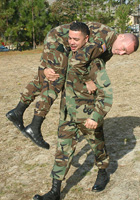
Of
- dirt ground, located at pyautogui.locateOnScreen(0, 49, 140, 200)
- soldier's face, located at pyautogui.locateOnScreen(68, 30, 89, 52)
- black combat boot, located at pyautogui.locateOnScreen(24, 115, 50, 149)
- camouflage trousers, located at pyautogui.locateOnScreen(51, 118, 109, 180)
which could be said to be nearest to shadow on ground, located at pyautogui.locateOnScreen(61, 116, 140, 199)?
dirt ground, located at pyautogui.locateOnScreen(0, 49, 140, 200)

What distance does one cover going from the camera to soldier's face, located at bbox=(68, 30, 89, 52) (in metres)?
3.40

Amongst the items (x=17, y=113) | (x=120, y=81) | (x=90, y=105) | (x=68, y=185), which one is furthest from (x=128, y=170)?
(x=120, y=81)

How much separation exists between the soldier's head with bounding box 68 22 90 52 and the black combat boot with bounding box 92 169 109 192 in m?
1.74

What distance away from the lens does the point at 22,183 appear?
4.48 metres

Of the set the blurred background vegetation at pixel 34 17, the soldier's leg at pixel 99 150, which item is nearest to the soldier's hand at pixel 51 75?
the soldier's leg at pixel 99 150

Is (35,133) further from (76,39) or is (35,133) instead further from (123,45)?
(123,45)

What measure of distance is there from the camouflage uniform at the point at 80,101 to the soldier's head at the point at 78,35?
66mm

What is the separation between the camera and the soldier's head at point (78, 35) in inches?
134

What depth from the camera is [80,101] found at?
3.69 meters

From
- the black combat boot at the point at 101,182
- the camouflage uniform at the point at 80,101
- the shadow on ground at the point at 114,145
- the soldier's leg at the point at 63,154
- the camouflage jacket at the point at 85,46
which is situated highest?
the camouflage jacket at the point at 85,46

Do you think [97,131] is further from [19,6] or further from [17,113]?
[19,6]

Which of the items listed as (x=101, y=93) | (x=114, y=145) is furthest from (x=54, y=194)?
(x=114, y=145)

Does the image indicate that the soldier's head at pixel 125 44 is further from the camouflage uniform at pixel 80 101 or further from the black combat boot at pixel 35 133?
the black combat boot at pixel 35 133

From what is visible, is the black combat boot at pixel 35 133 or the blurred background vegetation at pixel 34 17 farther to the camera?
the blurred background vegetation at pixel 34 17
